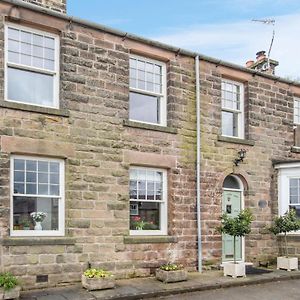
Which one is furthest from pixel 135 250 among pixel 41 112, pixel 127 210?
pixel 41 112

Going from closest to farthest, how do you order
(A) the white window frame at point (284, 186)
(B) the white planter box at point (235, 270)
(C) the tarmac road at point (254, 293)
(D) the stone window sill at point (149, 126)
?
(C) the tarmac road at point (254, 293) → (D) the stone window sill at point (149, 126) → (B) the white planter box at point (235, 270) → (A) the white window frame at point (284, 186)

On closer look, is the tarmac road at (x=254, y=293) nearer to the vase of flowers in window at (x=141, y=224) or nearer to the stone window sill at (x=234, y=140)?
the vase of flowers in window at (x=141, y=224)

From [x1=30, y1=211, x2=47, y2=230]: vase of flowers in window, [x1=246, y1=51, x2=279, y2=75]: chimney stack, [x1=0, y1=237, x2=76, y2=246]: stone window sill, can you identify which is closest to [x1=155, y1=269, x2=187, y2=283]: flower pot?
[x1=0, y1=237, x2=76, y2=246]: stone window sill

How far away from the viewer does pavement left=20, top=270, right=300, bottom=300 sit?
30.8 feet

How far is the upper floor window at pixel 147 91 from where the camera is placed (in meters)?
12.3

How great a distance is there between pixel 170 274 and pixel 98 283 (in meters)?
1.91

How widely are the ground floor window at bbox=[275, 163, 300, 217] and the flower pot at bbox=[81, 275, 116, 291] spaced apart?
6.95m

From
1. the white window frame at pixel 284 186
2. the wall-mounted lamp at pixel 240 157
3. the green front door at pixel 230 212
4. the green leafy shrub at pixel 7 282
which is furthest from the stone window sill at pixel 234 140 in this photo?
the green leafy shrub at pixel 7 282

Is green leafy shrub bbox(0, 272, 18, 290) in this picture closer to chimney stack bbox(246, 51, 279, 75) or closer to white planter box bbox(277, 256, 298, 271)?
white planter box bbox(277, 256, 298, 271)

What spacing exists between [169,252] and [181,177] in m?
2.10

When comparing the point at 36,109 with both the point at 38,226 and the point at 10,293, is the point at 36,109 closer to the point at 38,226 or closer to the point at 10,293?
the point at 38,226

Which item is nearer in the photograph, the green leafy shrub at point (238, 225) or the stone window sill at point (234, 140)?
the green leafy shrub at point (238, 225)

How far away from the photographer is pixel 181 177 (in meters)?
12.6

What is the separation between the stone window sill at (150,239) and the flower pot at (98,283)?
148cm
